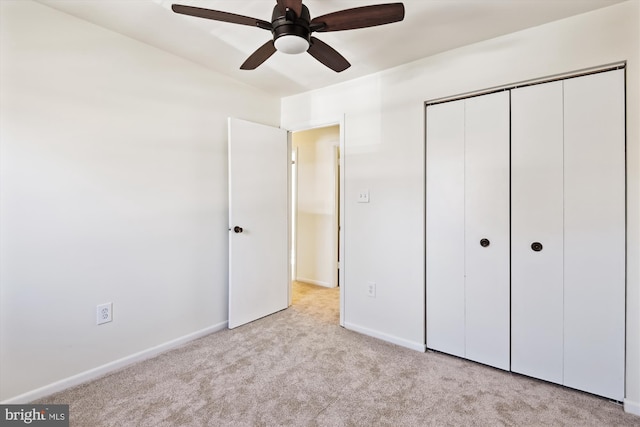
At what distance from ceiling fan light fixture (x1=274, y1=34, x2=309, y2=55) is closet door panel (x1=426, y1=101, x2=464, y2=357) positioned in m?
1.29

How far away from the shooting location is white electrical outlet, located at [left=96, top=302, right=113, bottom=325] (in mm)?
2055

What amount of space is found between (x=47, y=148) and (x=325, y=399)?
7.37 ft

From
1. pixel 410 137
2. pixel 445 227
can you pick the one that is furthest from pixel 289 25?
pixel 445 227

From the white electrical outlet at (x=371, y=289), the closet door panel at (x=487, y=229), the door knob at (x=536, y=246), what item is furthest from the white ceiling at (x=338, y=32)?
the white electrical outlet at (x=371, y=289)

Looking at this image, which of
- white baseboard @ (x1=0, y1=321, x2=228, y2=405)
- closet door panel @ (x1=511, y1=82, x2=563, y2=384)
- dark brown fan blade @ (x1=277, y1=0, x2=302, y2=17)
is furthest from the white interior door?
closet door panel @ (x1=511, y1=82, x2=563, y2=384)

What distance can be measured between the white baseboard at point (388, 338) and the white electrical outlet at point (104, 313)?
1.91 m

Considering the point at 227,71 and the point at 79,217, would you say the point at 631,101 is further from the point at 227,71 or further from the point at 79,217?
the point at 79,217

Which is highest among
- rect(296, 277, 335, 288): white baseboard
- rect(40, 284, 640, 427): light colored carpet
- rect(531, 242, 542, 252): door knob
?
rect(531, 242, 542, 252): door knob

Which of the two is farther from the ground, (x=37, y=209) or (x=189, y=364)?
(x=37, y=209)

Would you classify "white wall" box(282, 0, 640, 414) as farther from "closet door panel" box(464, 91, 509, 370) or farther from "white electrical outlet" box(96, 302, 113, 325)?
"white electrical outlet" box(96, 302, 113, 325)

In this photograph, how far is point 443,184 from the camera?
7.74ft

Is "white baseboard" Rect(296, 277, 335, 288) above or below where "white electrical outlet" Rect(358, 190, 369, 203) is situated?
below

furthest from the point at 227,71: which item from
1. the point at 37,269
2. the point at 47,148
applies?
the point at 37,269

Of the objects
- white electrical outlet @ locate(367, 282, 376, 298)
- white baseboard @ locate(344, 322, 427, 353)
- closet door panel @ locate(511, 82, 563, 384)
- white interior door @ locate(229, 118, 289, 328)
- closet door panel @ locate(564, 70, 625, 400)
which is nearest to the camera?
closet door panel @ locate(564, 70, 625, 400)
